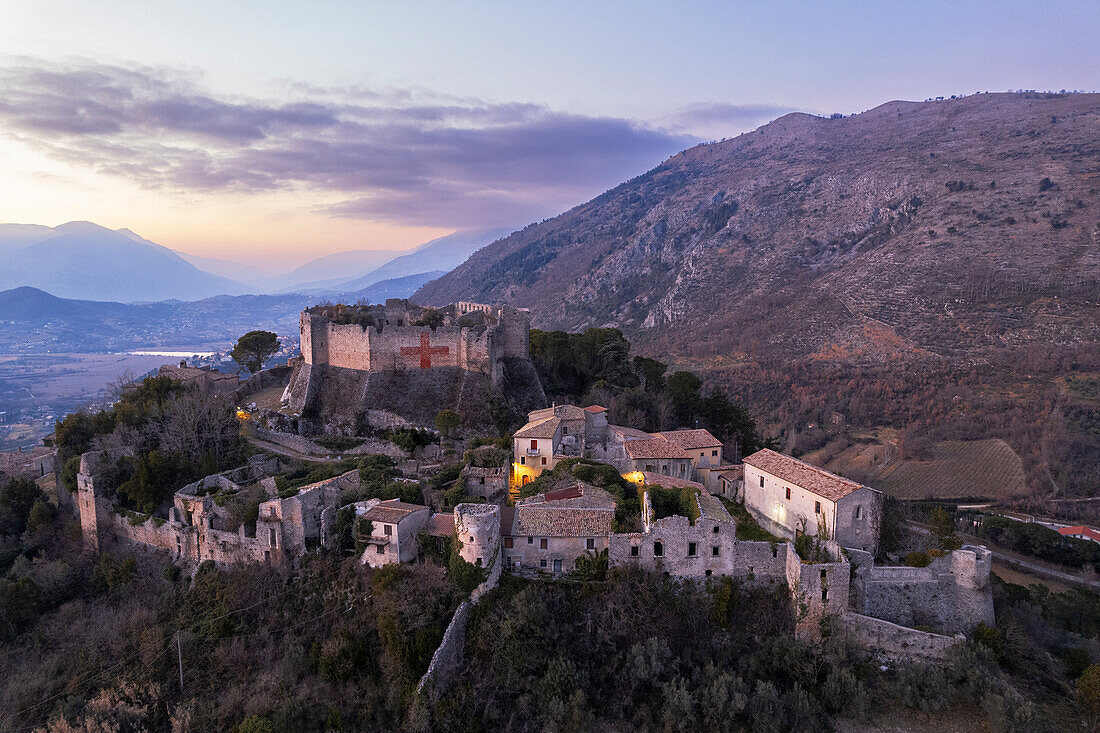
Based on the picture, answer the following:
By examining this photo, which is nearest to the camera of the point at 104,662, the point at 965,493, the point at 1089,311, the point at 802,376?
the point at 104,662

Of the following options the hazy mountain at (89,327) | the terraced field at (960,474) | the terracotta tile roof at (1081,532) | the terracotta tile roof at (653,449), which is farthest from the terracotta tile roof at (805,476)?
the hazy mountain at (89,327)

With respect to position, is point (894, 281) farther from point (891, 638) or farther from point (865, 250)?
point (891, 638)

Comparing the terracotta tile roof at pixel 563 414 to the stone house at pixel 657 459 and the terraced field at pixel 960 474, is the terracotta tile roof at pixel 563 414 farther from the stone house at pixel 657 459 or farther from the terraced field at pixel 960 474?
the terraced field at pixel 960 474

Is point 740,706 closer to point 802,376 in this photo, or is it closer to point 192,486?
point 192,486

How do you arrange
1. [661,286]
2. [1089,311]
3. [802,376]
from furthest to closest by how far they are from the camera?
[661,286] → [802,376] → [1089,311]

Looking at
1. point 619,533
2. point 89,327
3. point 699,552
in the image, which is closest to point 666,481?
point 699,552

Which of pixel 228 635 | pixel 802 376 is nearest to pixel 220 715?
pixel 228 635
